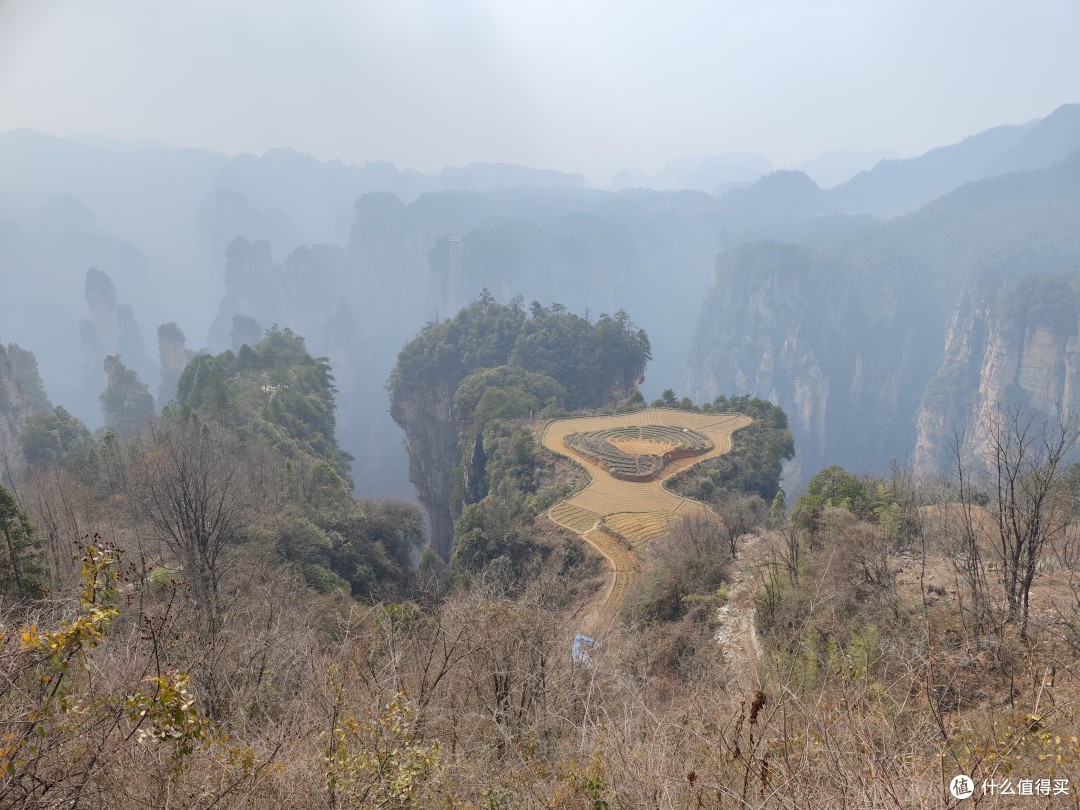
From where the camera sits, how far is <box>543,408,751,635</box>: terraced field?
18891mm

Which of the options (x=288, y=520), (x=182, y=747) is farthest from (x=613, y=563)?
(x=182, y=747)

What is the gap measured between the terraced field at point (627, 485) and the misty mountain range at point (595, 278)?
139 ft

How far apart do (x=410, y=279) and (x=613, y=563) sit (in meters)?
135

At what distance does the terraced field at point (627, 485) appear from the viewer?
18.9 m

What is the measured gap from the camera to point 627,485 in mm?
24688

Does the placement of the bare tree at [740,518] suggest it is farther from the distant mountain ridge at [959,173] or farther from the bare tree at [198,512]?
the distant mountain ridge at [959,173]

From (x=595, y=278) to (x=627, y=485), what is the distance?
117 m

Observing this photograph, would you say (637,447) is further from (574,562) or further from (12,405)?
(12,405)

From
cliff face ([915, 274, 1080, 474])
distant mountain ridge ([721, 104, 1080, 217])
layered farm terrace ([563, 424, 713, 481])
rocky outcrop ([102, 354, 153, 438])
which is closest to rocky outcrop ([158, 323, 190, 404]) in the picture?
rocky outcrop ([102, 354, 153, 438])

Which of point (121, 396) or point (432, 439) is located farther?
point (121, 396)

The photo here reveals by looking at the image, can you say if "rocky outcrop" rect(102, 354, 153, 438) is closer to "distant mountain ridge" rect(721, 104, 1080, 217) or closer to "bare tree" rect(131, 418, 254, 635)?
"bare tree" rect(131, 418, 254, 635)

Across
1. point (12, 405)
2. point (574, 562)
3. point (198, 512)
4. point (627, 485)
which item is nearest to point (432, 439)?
point (627, 485)

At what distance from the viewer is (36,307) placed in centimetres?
11994

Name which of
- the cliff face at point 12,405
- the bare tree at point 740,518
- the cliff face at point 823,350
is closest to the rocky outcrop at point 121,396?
the cliff face at point 12,405
